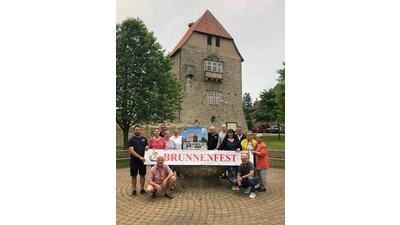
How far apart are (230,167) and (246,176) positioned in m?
0.80

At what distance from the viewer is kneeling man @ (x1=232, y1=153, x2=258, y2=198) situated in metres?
5.34

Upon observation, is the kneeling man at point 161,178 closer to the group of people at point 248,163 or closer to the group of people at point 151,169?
the group of people at point 151,169

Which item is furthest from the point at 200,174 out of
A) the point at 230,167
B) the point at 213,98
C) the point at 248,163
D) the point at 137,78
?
the point at 213,98

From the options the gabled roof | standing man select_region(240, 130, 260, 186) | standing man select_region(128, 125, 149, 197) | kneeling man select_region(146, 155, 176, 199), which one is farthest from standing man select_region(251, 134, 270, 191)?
the gabled roof

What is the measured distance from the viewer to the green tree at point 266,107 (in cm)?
2745

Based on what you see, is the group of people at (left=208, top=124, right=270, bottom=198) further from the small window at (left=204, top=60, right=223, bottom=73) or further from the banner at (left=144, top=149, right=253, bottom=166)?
the small window at (left=204, top=60, right=223, bottom=73)

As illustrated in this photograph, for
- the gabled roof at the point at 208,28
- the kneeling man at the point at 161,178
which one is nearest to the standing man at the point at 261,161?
the kneeling man at the point at 161,178

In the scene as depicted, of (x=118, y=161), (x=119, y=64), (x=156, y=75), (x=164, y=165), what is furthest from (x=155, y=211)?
(x=156, y=75)

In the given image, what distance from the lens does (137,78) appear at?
38.3 feet

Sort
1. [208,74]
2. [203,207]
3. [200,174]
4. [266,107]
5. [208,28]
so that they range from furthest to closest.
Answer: [266,107] < [208,74] < [208,28] < [200,174] < [203,207]

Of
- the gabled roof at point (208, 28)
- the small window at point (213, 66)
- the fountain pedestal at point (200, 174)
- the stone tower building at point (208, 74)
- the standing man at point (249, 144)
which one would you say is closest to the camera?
the fountain pedestal at point (200, 174)

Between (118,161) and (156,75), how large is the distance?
5319mm

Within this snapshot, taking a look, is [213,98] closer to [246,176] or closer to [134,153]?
[246,176]

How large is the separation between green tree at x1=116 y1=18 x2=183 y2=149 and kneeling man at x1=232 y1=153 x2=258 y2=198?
716 cm
